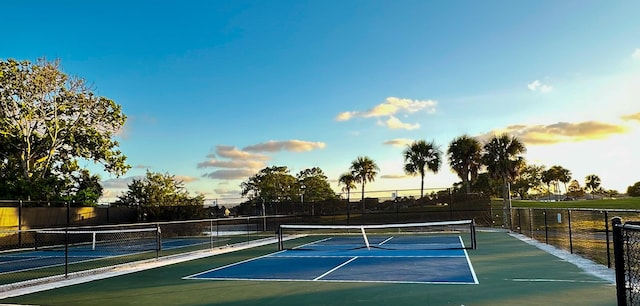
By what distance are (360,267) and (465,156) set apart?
3697 centimetres

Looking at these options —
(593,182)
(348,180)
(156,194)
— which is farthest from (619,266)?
(593,182)

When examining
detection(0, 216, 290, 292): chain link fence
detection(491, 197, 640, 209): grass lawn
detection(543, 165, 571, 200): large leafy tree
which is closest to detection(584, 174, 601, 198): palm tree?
detection(543, 165, 571, 200): large leafy tree

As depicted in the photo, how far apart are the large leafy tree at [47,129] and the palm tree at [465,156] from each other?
3007 cm

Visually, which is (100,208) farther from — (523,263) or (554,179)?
(554,179)

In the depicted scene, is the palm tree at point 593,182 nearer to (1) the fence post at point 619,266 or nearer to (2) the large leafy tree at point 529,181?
(2) the large leafy tree at point 529,181

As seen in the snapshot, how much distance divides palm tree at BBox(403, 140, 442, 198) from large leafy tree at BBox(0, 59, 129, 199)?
26948mm

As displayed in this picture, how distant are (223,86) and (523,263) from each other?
844 inches

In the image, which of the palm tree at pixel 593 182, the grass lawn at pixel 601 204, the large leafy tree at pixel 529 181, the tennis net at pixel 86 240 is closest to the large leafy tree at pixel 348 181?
the grass lawn at pixel 601 204

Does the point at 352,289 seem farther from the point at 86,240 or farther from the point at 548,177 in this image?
the point at 548,177

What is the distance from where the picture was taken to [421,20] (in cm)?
1939

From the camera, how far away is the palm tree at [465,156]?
46.8 metres

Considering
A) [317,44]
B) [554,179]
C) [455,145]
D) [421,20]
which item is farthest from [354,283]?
[554,179]

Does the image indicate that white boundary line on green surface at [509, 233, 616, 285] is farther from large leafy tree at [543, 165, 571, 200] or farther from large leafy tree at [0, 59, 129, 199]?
large leafy tree at [543, 165, 571, 200]

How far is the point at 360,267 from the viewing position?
491 inches
